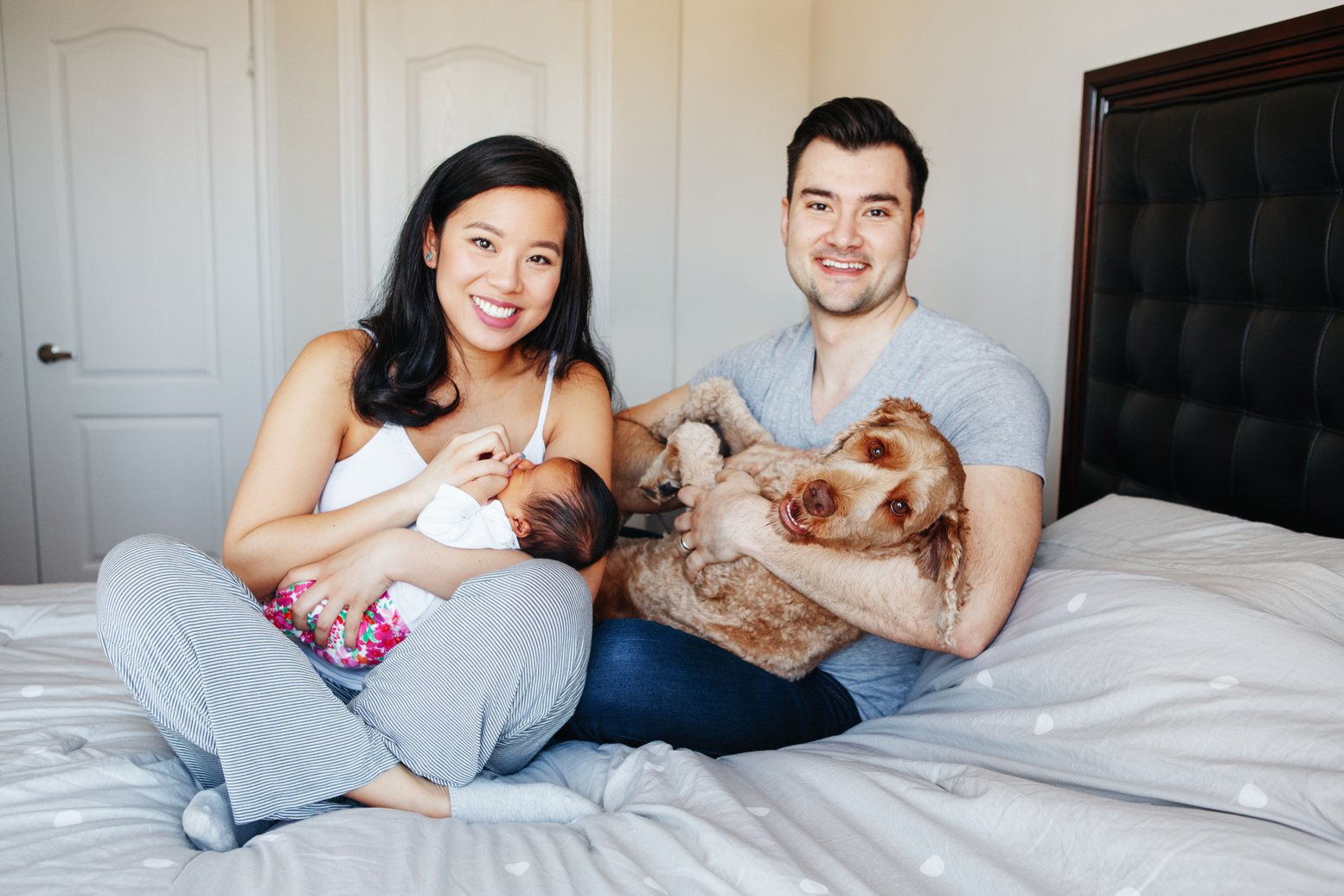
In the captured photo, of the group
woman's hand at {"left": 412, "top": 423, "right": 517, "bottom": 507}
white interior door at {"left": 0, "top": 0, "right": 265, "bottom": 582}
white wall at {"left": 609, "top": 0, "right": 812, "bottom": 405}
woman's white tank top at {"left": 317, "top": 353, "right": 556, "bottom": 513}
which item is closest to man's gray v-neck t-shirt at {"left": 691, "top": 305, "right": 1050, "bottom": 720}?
woman's hand at {"left": 412, "top": 423, "right": 517, "bottom": 507}

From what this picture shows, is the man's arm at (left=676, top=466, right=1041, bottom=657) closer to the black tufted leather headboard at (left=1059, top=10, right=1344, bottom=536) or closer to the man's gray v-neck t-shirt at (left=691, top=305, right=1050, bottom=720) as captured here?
the man's gray v-neck t-shirt at (left=691, top=305, right=1050, bottom=720)

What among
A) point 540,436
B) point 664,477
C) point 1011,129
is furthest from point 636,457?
point 1011,129

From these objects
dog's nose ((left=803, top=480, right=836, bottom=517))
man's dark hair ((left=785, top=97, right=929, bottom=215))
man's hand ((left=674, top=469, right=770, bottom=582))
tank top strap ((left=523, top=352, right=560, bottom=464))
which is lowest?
man's hand ((left=674, top=469, right=770, bottom=582))

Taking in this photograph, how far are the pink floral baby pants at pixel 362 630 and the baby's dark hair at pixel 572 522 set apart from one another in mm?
262

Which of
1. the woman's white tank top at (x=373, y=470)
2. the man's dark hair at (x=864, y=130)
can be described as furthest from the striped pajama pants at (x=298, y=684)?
the man's dark hair at (x=864, y=130)

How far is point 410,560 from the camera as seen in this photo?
1666 millimetres

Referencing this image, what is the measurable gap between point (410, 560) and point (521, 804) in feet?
1.56

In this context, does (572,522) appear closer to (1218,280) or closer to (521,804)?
(521,804)

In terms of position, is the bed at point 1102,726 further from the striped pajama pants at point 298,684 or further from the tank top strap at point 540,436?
the tank top strap at point 540,436

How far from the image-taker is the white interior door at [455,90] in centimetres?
418

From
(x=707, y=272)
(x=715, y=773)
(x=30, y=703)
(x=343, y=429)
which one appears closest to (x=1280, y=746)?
(x=715, y=773)

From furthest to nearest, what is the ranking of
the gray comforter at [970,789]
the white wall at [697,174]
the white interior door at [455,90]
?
the white wall at [697,174], the white interior door at [455,90], the gray comforter at [970,789]

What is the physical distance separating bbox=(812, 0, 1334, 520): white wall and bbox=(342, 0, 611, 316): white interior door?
1423 millimetres

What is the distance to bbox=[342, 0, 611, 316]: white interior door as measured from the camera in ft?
13.7
